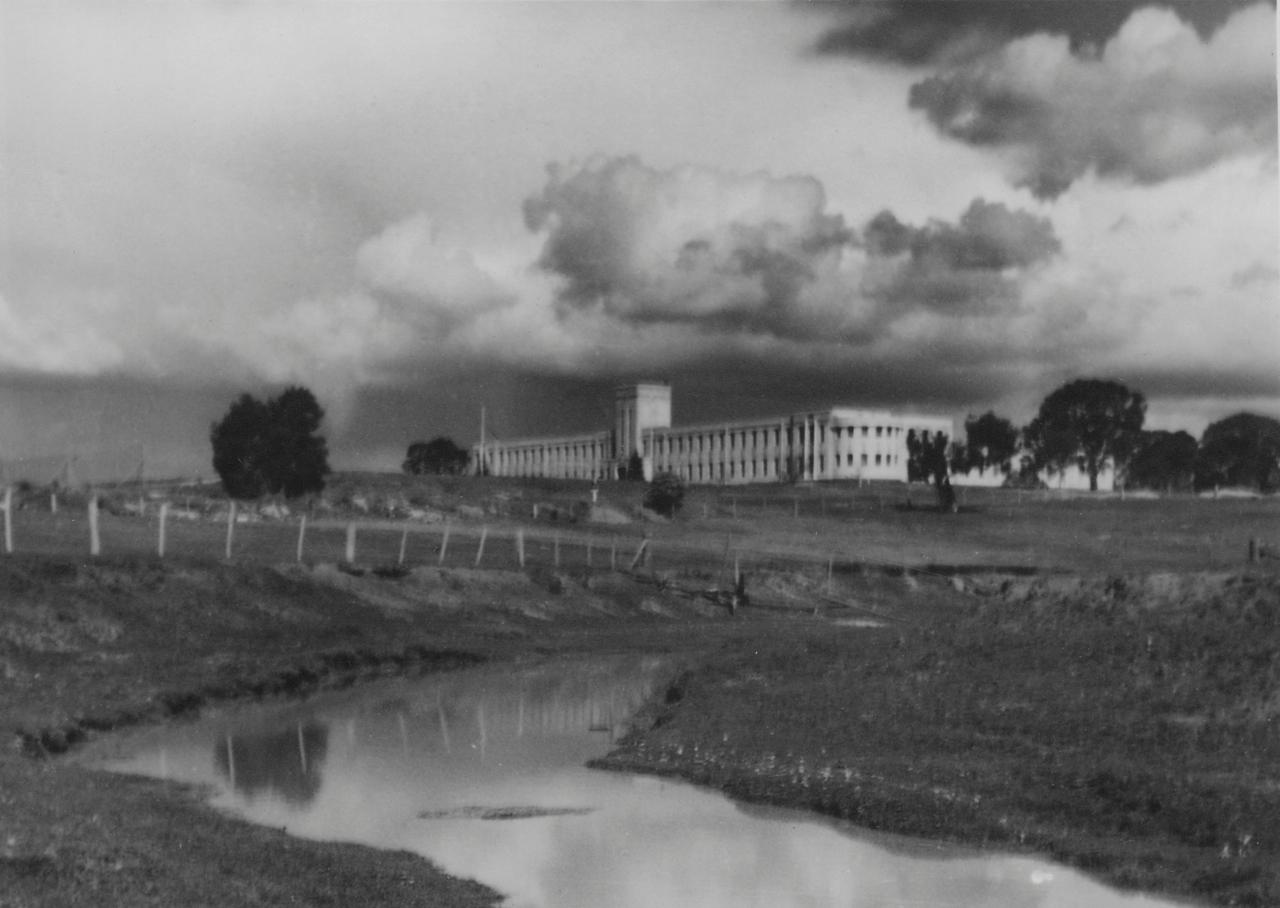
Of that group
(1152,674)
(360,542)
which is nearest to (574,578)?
(360,542)

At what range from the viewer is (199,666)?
46.1 m

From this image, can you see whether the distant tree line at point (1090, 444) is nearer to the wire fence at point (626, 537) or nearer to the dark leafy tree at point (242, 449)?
the wire fence at point (626, 537)

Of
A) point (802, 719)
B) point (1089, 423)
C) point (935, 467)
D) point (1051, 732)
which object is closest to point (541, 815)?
point (802, 719)

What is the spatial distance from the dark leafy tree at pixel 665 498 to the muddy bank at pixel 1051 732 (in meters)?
89.2

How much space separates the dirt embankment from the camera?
19.2m

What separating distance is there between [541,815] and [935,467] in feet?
450

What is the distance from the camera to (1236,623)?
1309 inches

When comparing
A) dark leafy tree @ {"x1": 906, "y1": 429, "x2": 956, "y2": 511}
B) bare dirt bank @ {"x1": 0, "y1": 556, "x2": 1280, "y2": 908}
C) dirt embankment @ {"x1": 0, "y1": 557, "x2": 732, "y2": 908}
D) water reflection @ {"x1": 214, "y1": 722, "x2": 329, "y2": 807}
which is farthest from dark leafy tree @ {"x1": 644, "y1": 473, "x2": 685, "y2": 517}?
water reflection @ {"x1": 214, "y1": 722, "x2": 329, "y2": 807}

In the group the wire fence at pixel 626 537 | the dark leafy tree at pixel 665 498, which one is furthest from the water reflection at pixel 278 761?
the dark leafy tree at pixel 665 498

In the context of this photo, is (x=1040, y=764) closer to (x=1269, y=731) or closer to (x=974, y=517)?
(x=1269, y=731)

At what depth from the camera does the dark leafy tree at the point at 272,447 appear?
11788 cm

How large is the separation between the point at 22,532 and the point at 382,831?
54.3 metres

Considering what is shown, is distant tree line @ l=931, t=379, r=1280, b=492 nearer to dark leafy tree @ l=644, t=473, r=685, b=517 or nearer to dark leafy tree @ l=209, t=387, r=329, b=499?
dark leafy tree @ l=644, t=473, r=685, b=517

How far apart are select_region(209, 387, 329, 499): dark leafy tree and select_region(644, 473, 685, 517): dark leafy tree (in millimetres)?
31035
